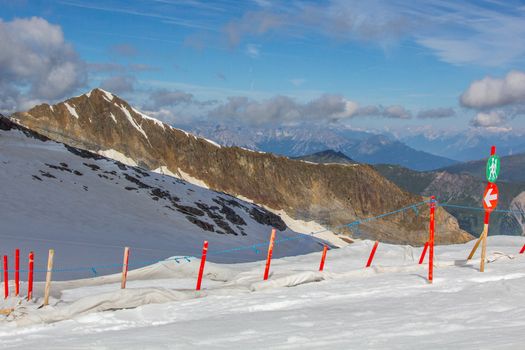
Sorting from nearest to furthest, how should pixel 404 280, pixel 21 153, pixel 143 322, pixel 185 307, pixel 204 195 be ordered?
pixel 143 322 → pixel 185 307 → pixel 404 280 → pixel 21 153 → pixel 204 195

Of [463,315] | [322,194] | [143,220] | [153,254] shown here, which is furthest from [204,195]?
[322,194]

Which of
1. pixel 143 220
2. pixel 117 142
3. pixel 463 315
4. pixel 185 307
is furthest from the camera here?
pixel 117 142

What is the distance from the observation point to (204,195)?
65.1m

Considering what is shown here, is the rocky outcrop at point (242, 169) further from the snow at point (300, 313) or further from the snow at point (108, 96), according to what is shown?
the snow at point (300, 313)

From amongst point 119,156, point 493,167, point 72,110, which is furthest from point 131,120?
point 493,167

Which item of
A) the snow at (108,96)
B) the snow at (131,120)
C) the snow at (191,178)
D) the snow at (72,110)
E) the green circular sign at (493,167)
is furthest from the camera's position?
the snow at (108,96)

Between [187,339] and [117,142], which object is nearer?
[187,339]

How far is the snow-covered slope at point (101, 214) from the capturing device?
26.5 metres

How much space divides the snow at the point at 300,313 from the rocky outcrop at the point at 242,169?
11332 cm

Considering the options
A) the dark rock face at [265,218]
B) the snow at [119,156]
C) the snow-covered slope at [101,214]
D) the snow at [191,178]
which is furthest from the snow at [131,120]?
the snow-covered slope at [101,214]

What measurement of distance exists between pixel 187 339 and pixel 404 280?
23.6ft

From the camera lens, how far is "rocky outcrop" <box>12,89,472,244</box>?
416 ft

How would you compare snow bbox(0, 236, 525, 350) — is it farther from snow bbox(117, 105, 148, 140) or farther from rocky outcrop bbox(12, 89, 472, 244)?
snow bbox(117, 105, 148, 140)

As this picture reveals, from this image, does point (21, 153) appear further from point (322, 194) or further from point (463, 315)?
point (322, 194)
